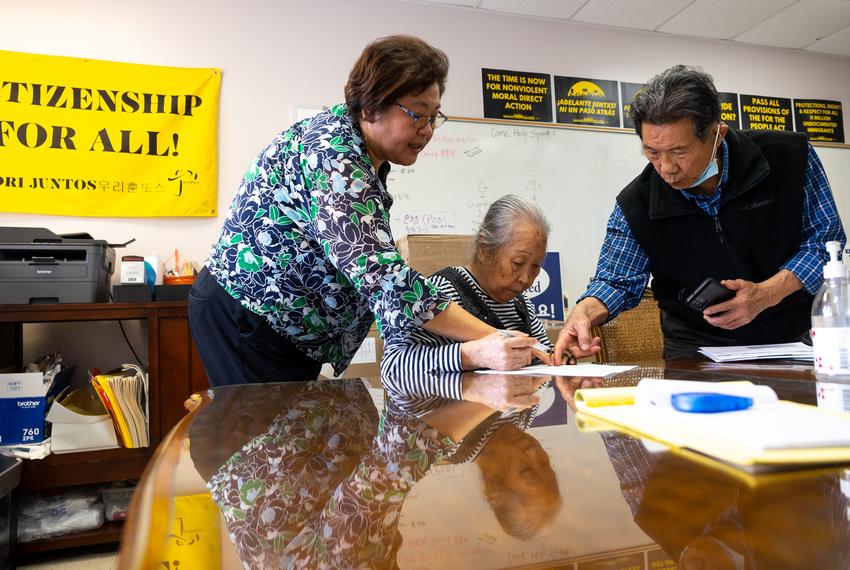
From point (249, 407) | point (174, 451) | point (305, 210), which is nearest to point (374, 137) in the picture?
point (305, 210)

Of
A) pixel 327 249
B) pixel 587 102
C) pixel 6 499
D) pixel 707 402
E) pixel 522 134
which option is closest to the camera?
pixel 707 402

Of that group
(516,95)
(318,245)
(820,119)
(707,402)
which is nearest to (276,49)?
(516,95)

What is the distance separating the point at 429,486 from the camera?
1.13 feet

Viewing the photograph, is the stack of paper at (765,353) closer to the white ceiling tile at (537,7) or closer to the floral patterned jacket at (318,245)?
the floral patterned jacket at (318,245)

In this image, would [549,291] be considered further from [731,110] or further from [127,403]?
[127,403]

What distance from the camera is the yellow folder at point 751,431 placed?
1.08 ft

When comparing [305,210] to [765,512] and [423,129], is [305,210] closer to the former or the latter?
[423,129]

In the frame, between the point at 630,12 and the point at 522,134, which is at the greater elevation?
the point at 630,12

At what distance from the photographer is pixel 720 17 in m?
3.39

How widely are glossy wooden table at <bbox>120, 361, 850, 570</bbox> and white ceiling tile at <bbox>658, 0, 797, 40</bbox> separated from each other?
3597mm

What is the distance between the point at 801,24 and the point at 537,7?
1.64 meters

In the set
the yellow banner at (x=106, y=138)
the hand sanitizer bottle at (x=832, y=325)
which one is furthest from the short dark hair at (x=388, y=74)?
the yellow banner at (x=106, y=138)

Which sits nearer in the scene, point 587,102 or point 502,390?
point 502,390

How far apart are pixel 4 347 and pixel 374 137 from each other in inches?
76.9
